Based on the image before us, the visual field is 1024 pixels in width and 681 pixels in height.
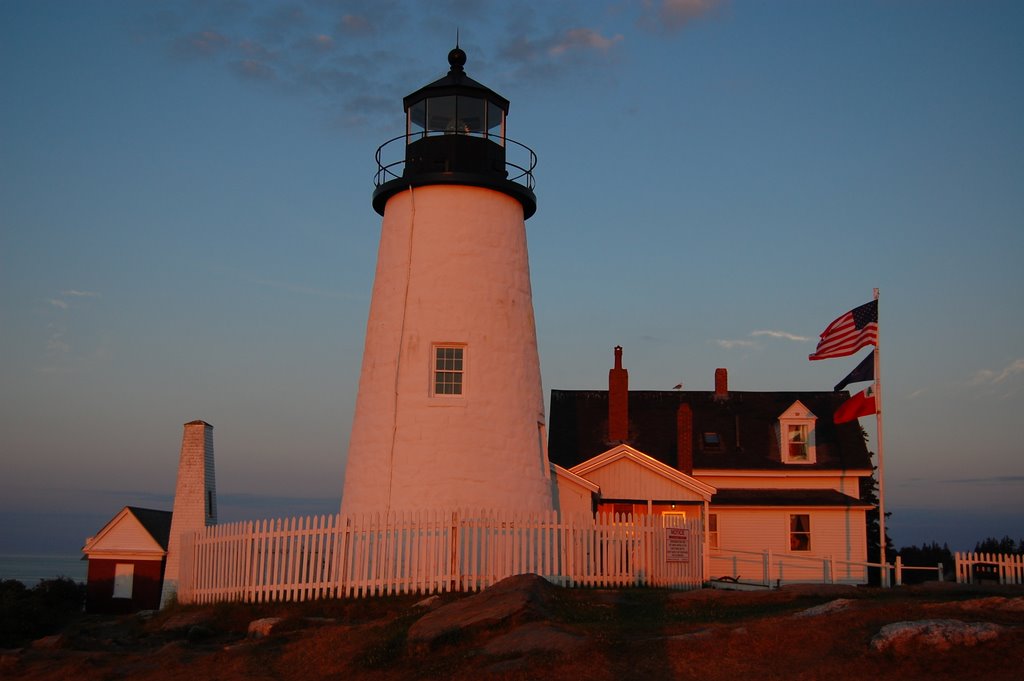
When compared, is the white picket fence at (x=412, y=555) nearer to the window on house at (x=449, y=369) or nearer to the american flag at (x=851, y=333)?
the window on house at (x=449, y=369)

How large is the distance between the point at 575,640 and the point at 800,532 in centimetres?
1997

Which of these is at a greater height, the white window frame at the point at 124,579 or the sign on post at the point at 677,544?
the sign on post at the point at 677,544

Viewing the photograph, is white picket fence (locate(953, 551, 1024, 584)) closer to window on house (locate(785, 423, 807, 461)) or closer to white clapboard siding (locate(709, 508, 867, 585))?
white clapboard siding (locate(709, 508, 867, 585))

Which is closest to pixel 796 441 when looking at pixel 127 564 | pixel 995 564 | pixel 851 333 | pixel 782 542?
pixel 782 542

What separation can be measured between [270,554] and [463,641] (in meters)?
6.82

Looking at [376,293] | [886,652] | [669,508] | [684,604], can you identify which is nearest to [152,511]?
[376,293]

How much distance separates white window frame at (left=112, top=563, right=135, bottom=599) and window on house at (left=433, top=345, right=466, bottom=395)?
1337 centimetres

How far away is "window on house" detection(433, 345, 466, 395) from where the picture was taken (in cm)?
2056

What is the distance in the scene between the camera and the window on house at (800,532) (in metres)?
30.2

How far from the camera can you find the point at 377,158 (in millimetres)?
22734

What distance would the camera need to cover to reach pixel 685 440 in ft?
103

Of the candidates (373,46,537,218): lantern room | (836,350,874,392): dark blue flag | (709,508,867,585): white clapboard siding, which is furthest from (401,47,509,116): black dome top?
(709,508,867,585): white clapboard siding

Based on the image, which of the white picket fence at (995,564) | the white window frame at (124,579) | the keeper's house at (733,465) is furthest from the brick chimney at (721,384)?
the white window frame at (124,579)

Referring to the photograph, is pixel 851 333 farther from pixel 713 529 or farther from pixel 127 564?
pixel 127 564
